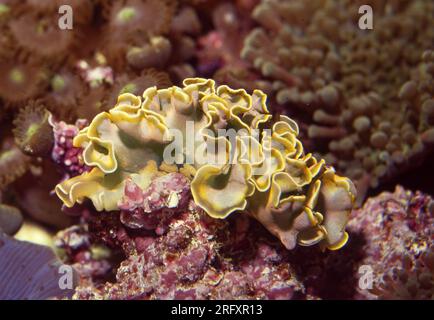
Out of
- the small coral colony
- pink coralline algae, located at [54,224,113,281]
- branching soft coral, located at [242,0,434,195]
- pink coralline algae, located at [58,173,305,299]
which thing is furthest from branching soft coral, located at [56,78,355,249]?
branching soft coral, located at [242,0,434,195]

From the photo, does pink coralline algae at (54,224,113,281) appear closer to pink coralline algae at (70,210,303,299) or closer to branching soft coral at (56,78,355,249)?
pink coralline algae at (70,210,303,299)

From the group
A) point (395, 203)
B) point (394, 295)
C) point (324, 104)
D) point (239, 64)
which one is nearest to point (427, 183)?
point (395, 203)

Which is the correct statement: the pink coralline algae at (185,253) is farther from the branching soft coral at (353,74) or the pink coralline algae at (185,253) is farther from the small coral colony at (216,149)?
the branching soft coral at (353,74)

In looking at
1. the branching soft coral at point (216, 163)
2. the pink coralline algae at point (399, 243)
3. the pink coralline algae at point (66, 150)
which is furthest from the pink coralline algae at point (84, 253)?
the pink coralline algae at point (399, 243)

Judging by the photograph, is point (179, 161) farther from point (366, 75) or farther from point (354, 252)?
point (366, 75)

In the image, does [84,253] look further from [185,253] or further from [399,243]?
[399,243]

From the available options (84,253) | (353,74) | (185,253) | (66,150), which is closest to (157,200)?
(185,253)

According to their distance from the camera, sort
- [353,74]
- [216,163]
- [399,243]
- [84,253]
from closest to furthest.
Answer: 1. [216,163]
2. [399,243]
3. [84,253]
4. [353,74]
